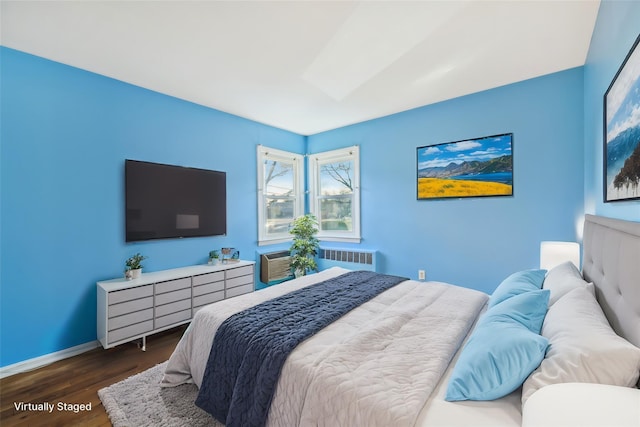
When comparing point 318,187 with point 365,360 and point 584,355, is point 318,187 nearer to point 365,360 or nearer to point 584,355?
point 365,360

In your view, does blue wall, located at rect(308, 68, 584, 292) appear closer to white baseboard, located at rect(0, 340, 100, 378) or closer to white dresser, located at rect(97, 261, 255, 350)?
white dresser, located at rect(97, 261, 255, 350)

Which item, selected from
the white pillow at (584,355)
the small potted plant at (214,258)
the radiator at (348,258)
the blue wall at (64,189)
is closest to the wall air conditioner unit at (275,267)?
the radiator at (348,258)

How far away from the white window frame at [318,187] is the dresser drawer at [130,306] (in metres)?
2.68

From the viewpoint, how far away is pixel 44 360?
2367 millimetres

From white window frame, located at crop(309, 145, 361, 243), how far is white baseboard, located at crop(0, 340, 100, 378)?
3.17 m

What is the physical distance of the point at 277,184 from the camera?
4.47 meters

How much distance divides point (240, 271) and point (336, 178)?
2.16 m

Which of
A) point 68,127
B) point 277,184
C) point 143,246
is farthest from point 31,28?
point 277,184

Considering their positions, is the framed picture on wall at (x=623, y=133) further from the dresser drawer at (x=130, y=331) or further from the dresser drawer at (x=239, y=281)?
the dresser drawer at (x=130, y=331)

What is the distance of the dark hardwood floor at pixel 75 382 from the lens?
175 cm

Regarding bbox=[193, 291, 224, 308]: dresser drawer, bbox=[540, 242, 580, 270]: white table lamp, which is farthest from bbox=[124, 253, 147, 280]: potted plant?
bbox=[540, 242, 580, 270]: white table lamp

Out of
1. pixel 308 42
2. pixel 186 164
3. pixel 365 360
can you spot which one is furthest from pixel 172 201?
pixel 365 360

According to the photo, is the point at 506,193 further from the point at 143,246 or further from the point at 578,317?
the point at 143,246

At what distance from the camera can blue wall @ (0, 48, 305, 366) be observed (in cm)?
225
